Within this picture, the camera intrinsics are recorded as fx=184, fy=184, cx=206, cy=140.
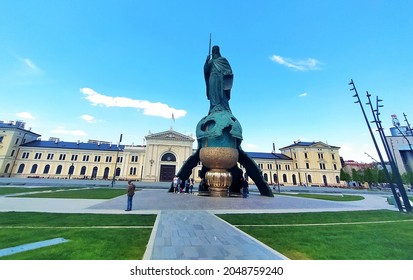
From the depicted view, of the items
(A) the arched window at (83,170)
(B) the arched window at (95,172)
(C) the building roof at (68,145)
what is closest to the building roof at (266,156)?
(C) the building roof at (68,145)

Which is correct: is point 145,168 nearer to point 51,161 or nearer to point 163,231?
point 51,161

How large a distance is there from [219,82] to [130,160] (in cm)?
4972

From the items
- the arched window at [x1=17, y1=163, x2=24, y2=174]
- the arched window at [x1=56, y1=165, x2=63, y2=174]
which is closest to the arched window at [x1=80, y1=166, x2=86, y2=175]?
the arched window at [x1=56, y1=165, x2=63, y2=174]

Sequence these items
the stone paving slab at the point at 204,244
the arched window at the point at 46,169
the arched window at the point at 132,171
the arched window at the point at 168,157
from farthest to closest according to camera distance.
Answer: the arched window at the point at 132,171, the arched window at the point at 46,169, the arched window at the point at 168,157, the stone paving slab at the point at 204,244

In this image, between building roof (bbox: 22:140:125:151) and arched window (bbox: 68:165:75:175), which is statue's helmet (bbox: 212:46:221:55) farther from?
arched window (bbox: 68:165:75:175)

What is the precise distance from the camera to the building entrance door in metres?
55.3

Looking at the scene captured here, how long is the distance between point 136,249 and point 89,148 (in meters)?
69.8

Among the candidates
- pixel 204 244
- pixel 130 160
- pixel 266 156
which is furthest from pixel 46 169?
pixel 266 156

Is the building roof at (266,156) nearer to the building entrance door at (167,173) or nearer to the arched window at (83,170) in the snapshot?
the building entrance door at (167,173)

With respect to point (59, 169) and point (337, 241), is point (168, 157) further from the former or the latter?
point (337, 241)

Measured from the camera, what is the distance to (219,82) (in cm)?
1962

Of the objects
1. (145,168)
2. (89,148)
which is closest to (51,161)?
(89,148)

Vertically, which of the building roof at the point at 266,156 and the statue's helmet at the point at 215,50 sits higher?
the statue's helmet at the point at 215,50

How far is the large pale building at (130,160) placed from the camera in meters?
55.3
